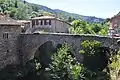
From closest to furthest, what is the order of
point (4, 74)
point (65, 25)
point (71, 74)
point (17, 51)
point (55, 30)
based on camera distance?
point (71, 74) → point (4, 74) → point (17, 51) → point (55, 30) → point (65, 25)

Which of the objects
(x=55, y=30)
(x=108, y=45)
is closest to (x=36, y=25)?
(x=55, y=30)

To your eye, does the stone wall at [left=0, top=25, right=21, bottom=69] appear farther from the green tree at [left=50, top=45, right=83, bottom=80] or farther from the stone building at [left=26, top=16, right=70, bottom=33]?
the stone building at [left=26, top=16, right=70, bottom=33]

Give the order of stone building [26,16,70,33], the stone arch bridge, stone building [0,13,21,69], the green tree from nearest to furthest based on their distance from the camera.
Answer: the green tree, the stone arch bridge, stone building [0,13,21,69], stone building [26,16,70,33]

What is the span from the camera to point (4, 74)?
4309 cm

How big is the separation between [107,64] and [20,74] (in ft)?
36.4

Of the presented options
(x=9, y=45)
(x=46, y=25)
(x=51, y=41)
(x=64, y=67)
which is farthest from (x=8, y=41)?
(x=46, y=25)

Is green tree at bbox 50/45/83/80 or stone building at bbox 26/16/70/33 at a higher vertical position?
stone building at bbox 26/16/70/33

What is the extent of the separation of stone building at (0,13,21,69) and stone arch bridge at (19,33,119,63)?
4.49ft

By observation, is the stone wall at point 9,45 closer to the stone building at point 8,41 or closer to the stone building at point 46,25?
the stone building at point 8,41

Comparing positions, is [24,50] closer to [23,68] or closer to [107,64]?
[23,68]

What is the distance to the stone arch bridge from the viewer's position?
41.6 meters

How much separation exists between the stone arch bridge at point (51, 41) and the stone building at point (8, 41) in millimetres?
1369

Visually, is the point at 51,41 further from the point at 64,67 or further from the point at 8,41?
the point at 64,67

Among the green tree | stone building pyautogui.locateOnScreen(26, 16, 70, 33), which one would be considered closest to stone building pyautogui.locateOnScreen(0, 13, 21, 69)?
the green tree
